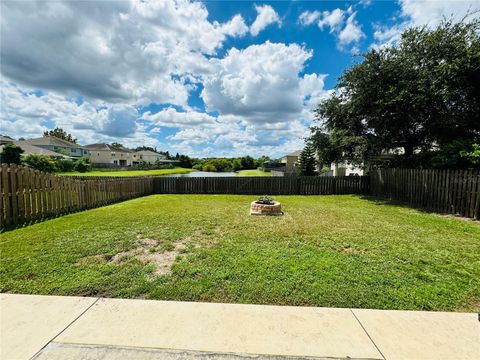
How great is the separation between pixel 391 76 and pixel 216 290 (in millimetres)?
14012

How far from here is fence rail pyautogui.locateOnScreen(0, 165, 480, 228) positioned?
6.59m

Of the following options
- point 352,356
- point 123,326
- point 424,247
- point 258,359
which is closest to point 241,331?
point 258,359

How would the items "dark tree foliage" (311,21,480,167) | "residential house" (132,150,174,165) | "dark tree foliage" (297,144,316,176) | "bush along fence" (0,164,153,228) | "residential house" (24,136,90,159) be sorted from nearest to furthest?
"bush along fence" (0,164,153,228)
"dark tree foliage" (311,21,480,167)
"dark tree foliage" (297,144,316,176)
"residential house" (24,136,90,159)
"residential house" (132,150,174,165)

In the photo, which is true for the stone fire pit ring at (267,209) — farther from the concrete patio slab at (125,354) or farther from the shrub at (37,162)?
the shrub at (37,162)

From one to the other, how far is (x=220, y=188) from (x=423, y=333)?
1401 cm

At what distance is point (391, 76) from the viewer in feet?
39.7

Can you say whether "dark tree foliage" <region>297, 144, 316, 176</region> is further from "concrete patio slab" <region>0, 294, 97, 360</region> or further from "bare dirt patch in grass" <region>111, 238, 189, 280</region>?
"concrete patio slab" <region>0, 294, 97, 360</region>

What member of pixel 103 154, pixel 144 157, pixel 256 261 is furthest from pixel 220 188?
pixel 144 157

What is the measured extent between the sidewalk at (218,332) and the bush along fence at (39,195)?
478 centimetres

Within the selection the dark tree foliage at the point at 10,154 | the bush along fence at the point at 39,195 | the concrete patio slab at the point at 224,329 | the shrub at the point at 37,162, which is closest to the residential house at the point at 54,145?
the dark tree foliage at the point at 10,154

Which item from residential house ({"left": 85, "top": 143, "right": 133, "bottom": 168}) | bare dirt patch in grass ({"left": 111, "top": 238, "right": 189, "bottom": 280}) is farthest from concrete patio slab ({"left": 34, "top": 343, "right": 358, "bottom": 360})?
residential house ({"left": 85, "top": 143, "right": 133, "bottom": 168})

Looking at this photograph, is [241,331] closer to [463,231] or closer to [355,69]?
[463,231]

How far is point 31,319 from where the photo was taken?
99.6 inches

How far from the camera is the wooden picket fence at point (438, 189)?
769cm
